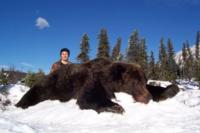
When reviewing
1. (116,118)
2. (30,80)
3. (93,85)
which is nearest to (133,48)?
(30,80)

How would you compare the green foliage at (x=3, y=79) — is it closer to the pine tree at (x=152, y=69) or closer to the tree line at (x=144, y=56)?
the tree line at (x=144, y=56)

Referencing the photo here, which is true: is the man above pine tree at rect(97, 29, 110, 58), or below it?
below

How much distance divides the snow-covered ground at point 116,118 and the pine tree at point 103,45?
39.4 meters

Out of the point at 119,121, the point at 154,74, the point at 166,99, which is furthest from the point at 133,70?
the point at 154,74

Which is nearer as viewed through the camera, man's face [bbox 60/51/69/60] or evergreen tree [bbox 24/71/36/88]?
man's face [bbox 60/51/69/60]

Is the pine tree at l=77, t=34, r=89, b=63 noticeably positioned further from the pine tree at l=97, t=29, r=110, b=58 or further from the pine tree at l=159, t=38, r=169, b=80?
the pine tree at l=159, t=38, r=169, b=80

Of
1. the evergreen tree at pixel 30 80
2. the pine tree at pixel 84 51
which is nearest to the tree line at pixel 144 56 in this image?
the pine tree at pixel 84 51

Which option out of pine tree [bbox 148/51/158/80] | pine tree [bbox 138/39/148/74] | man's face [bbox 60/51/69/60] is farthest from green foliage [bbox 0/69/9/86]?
pine tree [bbox 148/51/158/80]

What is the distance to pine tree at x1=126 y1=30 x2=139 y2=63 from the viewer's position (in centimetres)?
5650

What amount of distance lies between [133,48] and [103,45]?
782 centimetres

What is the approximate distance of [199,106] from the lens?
9.92 meters

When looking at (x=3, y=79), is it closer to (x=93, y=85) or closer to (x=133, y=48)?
(x=93, y=85)

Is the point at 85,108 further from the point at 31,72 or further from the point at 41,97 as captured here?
the point at 31,72

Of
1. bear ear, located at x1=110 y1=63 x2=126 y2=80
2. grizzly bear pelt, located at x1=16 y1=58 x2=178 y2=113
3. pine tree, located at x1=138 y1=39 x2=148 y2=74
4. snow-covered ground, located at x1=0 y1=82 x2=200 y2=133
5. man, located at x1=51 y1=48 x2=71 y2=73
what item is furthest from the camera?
pine tree, located at x1=138 y1=39 x2=148 y2=74
